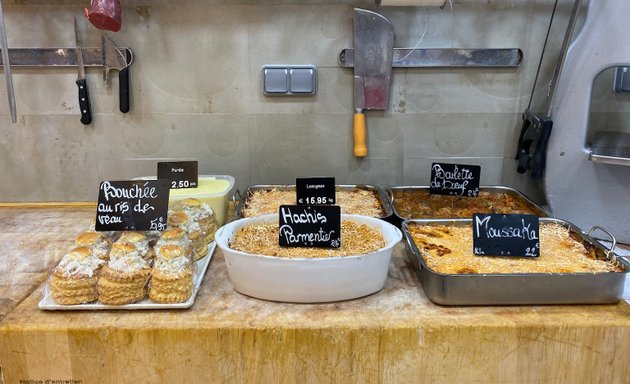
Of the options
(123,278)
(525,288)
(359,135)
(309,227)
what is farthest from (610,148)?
(123,278)

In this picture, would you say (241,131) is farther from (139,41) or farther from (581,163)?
(581,163)

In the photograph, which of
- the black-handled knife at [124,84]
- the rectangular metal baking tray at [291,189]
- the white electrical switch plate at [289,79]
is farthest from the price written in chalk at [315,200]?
the black-handled knife at [124,84]

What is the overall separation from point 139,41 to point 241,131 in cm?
57

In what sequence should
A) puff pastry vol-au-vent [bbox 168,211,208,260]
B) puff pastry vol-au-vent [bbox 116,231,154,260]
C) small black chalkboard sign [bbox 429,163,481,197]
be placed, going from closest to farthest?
1. puff pastry vol-au-vent [bbox 116,231,154,260]
2. puff pastry vol-au-vent [bbox 168,211,208,260]
3. small black chalkboard sign [bbox 429,163,481,197]

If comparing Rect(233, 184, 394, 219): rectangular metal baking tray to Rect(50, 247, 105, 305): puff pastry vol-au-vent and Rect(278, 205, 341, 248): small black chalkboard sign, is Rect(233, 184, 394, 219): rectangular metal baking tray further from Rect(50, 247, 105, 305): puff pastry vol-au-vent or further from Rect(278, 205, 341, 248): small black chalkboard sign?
Rect(50, 247, 105, 305): puff pastry vol-au-vent

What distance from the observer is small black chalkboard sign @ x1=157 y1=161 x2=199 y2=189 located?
6.09ft

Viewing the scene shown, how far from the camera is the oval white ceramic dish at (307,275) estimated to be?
125 cm

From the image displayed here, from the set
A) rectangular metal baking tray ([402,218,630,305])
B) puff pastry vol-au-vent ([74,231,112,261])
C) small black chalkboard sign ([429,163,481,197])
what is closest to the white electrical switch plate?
small black chalkboard sign ([429,163,481,197])

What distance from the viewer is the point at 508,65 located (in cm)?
207

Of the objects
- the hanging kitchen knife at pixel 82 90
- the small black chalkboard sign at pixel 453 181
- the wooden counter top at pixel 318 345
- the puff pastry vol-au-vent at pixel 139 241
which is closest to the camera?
the wooden counter top at pixel 318 345

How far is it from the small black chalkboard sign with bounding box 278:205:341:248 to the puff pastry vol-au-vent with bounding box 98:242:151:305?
0.39 m

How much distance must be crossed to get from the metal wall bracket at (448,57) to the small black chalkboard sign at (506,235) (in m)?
0.89

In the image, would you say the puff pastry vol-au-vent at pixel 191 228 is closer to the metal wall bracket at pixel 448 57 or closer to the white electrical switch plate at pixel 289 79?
the white electrical switch plate at pixel 289 79

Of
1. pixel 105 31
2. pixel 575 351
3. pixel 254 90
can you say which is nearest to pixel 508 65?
pixel 254 90
